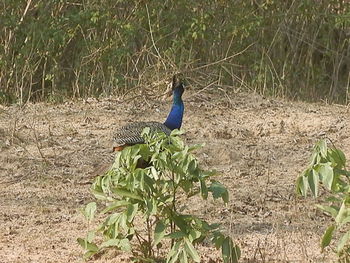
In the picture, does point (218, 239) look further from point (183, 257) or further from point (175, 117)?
point (175, 117)

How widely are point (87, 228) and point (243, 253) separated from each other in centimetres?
111

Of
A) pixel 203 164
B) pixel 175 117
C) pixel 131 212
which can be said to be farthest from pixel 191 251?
pixel 175 117

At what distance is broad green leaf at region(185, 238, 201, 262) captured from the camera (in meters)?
5.27

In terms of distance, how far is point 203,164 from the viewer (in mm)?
8445

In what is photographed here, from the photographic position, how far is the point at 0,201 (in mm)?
7363

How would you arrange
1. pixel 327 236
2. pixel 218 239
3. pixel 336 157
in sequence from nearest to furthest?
pixel 336 157 < pixel 327 236 < pixel 218 239

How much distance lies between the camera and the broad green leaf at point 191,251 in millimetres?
5273

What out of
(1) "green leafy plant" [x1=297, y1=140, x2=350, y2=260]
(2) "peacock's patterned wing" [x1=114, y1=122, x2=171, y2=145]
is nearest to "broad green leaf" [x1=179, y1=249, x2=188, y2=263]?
(1) "green leafy plant" [x1=297, y1=140, x2=350, y2=260]

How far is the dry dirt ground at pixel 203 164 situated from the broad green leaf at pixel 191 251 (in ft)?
2.21

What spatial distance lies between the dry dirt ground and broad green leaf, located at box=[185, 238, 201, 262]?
674mm

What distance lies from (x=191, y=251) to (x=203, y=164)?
3137mm

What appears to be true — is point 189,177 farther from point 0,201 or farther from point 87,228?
point 0,201

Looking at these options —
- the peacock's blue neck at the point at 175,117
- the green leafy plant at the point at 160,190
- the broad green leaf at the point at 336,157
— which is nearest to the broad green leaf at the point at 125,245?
the green leafy plant at the point at 160,190

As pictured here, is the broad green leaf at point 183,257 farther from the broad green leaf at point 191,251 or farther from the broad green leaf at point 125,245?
the broad green leaf at point 125,245
